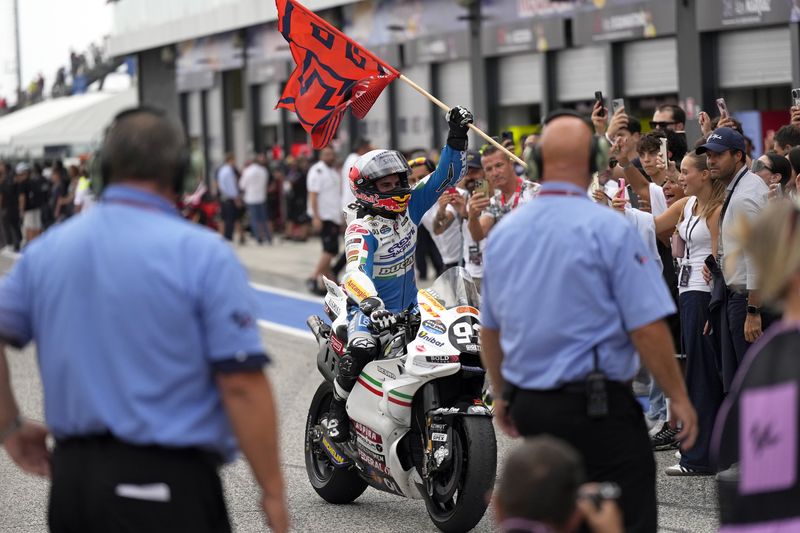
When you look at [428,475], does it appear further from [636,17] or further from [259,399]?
[636,17]

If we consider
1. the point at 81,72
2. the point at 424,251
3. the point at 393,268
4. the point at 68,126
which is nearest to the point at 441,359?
the point at 393,268

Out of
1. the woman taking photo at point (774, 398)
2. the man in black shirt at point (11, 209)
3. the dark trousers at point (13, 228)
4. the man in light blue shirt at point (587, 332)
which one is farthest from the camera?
the dark trousers at point (13, 228)

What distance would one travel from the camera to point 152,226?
12.5 feet

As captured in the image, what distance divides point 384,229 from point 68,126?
149ft

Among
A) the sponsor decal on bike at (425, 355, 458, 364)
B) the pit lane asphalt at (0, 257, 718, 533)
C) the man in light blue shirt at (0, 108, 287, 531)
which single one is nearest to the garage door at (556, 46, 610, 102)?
the pit lane asphalt at (0, 257, 718, 533)

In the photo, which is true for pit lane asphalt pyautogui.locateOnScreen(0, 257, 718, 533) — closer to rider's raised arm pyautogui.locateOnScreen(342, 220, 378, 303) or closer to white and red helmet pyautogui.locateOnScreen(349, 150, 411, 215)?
rider's raised arm pyautogui.locateOnScreen(342, 220, 378, 303)

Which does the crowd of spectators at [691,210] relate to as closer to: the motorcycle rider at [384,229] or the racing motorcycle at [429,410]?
the motorcycle rider at [384,229]

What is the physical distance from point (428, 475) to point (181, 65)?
1351 inches

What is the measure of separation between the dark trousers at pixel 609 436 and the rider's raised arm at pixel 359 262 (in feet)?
9.34

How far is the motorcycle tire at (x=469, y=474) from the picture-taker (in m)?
6.83

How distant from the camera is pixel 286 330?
16.1m

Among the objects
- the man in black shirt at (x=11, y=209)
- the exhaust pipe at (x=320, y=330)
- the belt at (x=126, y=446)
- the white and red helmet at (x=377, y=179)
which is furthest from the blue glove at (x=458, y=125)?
the man in black shirt at (x=11, y=209)

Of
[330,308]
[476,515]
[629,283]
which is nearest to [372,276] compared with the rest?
[330,308]

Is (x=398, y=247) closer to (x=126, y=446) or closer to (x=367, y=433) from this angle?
(x=367, y=433)
